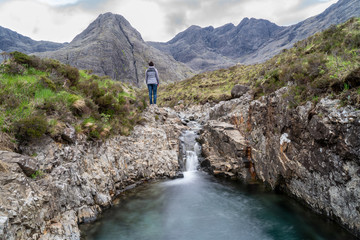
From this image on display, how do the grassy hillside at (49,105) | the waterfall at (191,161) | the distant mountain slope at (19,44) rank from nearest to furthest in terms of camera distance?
the grassy hillside at (49,105) < the waterfall at (191,161) < the distant mountain slope at (19,44)

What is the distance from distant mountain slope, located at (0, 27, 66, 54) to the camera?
392ft

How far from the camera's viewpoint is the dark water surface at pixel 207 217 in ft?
27.1

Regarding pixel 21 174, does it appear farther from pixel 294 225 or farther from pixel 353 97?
pixel 353 97

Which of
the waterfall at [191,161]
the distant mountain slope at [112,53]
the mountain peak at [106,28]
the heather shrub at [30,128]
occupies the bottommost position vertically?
the waterfall at [191,161]

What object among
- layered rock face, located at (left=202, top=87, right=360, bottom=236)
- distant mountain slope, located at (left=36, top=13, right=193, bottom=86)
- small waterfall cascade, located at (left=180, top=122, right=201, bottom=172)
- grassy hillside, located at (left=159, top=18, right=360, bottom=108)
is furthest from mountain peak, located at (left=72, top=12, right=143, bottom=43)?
grassy hillside, located at (left=159, top=18, right=360, bottom=108)

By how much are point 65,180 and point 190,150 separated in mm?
11306

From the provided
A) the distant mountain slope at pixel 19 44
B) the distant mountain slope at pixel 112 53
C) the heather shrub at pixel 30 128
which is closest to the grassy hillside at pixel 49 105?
the heather shrub at pixel 30 128

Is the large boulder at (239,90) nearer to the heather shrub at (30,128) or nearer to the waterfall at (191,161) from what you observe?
the waterfall at (191,161)

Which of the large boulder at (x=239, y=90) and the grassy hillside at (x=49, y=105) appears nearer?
the grassy hillside at (x=49, y=105)

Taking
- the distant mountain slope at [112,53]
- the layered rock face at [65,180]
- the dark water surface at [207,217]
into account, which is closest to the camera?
the layered rock face at [65,180]

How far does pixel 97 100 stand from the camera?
1279cm

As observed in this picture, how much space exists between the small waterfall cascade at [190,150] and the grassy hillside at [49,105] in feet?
17.2

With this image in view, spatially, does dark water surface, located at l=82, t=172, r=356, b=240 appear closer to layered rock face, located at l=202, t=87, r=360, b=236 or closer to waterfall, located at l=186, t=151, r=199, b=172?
layered rock face, located at l=202, t=87, r=360, b=236

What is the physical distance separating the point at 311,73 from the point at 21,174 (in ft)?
41.9
